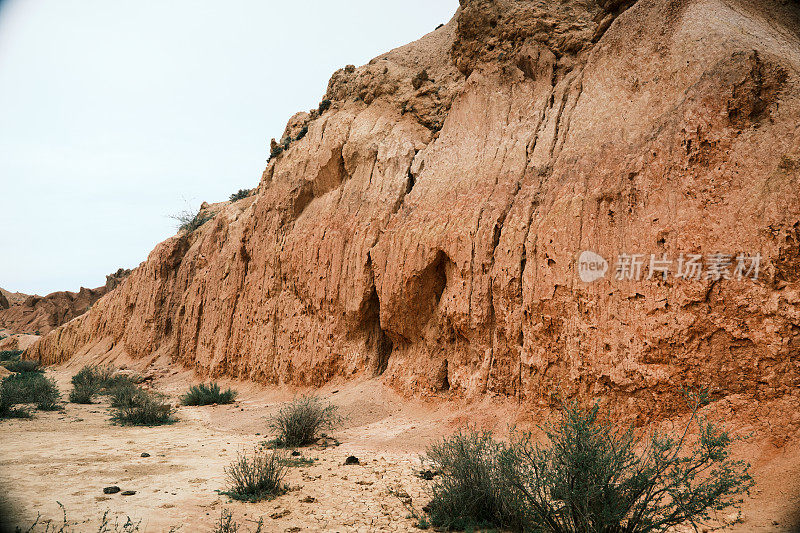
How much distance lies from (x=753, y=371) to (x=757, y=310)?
31.0 inches

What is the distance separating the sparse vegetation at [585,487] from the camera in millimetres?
3541

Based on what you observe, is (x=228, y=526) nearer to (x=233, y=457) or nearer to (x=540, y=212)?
(x=233, y=457)

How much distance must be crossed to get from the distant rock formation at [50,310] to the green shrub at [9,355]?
1106cm

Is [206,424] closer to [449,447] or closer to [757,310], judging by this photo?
[449,447]

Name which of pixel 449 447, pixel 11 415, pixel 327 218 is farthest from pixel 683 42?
pixel 11 415

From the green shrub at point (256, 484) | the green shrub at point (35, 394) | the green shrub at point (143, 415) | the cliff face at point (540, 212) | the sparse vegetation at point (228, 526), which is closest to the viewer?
the sparse vegetation at point (228, 526)

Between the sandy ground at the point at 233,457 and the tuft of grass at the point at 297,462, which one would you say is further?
the tuft of grass at the point at 297,462

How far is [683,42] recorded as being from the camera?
8.09 m

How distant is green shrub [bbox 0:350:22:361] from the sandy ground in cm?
2730

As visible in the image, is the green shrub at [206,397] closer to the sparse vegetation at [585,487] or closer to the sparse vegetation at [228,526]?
the sparse vegetation at [228,526]

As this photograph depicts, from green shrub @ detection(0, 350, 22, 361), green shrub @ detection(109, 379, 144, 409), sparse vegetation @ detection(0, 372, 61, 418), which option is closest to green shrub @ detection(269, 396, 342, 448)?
green shrub @ detection(109, 379, 144, 409)

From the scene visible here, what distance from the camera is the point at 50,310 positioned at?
48281mm

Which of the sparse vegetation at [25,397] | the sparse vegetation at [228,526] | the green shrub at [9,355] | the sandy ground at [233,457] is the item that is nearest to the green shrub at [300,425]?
the sandy ground at [233,457]

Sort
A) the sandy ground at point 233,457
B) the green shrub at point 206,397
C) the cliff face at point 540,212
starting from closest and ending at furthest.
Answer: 1. the sandy ground at point 233,457
2. the cliff face at point 540,212
3. the green shrub at point 206,397
